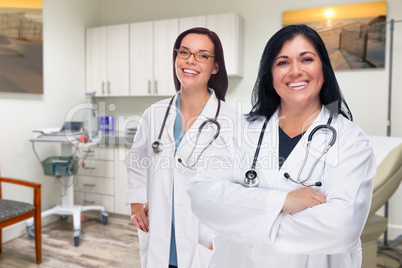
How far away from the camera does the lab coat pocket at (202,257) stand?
88cm

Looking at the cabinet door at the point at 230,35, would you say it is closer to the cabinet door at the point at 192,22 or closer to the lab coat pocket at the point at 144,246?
the cabinet door at the point at 192,22

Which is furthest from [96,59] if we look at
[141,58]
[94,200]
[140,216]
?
[140,216]

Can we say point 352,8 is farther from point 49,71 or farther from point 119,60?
point 49,71

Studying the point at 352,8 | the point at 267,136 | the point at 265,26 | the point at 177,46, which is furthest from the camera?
the point at 265,26

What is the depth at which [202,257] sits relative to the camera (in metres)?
0.89

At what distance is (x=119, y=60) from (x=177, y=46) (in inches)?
88.4

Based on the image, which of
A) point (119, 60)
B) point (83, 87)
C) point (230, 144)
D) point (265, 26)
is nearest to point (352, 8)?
point (265, 26)

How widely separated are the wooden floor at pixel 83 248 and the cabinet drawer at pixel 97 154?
547 millimetres

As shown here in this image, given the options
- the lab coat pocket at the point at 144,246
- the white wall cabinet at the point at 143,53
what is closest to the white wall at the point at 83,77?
the white wall cabinet at the point at 143,53

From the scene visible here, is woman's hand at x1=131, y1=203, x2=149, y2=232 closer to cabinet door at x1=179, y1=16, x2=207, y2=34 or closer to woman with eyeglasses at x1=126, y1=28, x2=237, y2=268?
woman with eyeglasses at x1=126, y1=28, x2=237, y2=268

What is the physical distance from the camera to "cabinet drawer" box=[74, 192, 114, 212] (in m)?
2.82

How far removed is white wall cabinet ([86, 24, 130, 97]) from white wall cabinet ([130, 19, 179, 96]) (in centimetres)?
8

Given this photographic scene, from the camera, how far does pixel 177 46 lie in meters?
0.87

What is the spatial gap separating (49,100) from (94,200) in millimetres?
942
